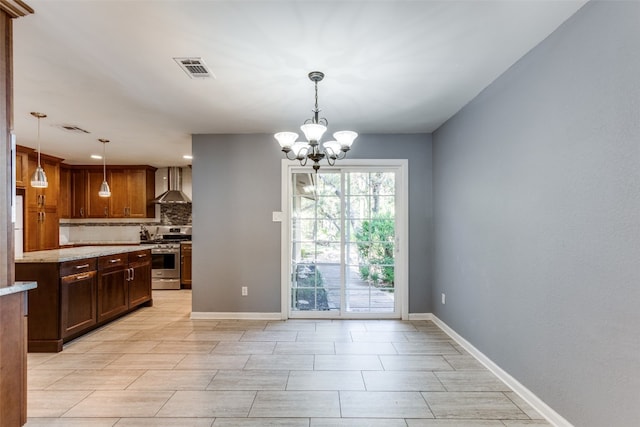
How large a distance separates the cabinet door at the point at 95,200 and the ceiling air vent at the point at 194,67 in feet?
17.5

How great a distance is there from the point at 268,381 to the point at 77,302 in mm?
2417

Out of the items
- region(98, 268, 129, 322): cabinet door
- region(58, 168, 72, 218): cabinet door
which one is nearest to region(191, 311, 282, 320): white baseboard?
region(98, 268, 129, 322): cabinet door

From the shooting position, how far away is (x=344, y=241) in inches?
183

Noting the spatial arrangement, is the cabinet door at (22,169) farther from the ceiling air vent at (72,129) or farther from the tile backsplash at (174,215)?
the tile backsplash at (174,215)

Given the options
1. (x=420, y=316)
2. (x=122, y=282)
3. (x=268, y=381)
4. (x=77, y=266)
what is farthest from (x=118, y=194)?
(x=420, y=316)

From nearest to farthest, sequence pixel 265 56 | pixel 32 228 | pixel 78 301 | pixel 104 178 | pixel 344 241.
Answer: pixel 265 56 → pixel 78 301 → pixel 344 241 → pixel 32 228 → pixel 104 178

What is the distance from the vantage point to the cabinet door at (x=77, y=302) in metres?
3.50

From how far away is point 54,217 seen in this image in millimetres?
6117

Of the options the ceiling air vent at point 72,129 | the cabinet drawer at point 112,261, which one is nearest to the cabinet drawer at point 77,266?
the cabinet drawer at point 112,261

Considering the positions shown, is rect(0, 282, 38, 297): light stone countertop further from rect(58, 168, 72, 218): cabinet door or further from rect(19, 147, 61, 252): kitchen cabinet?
rect(58, 168, 72, 218): cabinet door

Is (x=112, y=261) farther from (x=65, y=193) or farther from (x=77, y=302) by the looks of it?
(x=65, y=193)

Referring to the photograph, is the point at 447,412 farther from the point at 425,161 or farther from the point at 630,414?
the point at 425,161

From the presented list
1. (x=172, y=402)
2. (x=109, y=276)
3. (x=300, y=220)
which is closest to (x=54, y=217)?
(x=109, y=276)

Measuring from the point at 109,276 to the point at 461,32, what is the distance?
450cm
